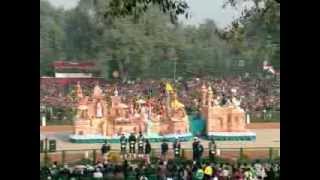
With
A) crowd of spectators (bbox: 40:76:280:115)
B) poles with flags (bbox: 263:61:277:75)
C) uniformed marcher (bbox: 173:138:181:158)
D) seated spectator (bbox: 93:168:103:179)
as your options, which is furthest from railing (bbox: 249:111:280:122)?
seated spectator (bbox: 93:168:103:179)

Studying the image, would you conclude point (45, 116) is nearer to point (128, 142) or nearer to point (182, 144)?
point (128, 142)

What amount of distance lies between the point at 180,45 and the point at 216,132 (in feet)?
0.90

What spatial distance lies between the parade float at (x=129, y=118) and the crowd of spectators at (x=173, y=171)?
0.25 ft

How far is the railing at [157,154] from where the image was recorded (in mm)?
1266

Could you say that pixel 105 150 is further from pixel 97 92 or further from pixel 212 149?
pixel 212 149

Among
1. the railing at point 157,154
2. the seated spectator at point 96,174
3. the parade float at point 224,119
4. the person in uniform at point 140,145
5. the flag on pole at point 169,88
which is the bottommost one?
the seated spectator at point 96,174

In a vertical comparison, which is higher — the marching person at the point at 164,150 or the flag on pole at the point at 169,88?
the flag on pole at the point at 169,88

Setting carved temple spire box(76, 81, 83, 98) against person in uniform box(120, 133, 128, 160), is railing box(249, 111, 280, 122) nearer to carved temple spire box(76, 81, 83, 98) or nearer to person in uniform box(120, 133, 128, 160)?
person in uniform box(120, 133, 128, 160)

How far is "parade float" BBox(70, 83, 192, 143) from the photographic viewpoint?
1308mm

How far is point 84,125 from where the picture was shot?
128 cm

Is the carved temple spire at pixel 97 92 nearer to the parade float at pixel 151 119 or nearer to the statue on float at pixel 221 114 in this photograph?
the parade float at pixel 151 119

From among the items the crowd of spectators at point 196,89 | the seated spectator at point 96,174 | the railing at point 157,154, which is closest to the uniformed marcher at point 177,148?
the railing at point 157,154

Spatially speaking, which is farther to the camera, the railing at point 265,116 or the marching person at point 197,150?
the marching person at point 197,150

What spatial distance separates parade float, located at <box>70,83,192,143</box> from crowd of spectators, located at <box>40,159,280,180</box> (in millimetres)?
77
